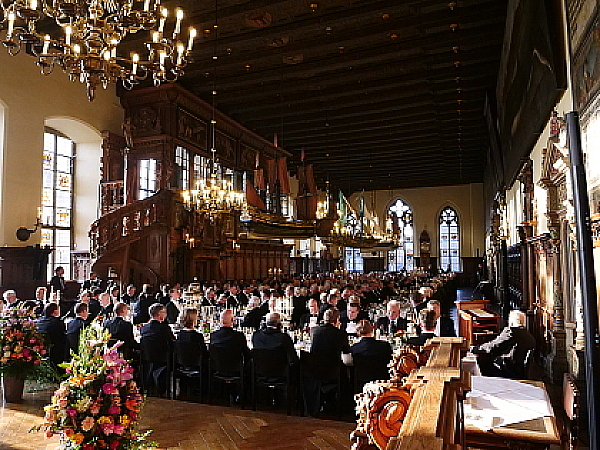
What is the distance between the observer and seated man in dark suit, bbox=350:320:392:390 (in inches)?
203

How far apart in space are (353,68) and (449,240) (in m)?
21.8

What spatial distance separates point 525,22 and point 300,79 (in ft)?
24.7

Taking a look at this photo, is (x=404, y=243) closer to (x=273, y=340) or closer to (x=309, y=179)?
(x=309, y=179)

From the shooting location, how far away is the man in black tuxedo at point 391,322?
714cm

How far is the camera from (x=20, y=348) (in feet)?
17.6

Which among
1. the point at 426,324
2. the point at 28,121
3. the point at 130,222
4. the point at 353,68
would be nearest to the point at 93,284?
the point at 130,222

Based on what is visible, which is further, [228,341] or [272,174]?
[272,174]

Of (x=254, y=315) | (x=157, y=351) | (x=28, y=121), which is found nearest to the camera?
(x=157, y=351)

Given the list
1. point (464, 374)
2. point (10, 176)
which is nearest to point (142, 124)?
point (10, 176)

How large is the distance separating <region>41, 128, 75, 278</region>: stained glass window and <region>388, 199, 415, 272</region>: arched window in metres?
22.7

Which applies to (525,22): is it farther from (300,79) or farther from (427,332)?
(300,79)

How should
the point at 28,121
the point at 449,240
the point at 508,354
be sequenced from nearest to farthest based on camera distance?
the point at 508,354 < the point at 28,121 < the point at 449,240

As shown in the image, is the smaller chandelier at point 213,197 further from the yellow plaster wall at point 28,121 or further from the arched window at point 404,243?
the arched window at point 404,243

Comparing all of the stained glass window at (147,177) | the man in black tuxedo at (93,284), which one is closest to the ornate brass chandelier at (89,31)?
the man in black tuxedo at (93,284)
